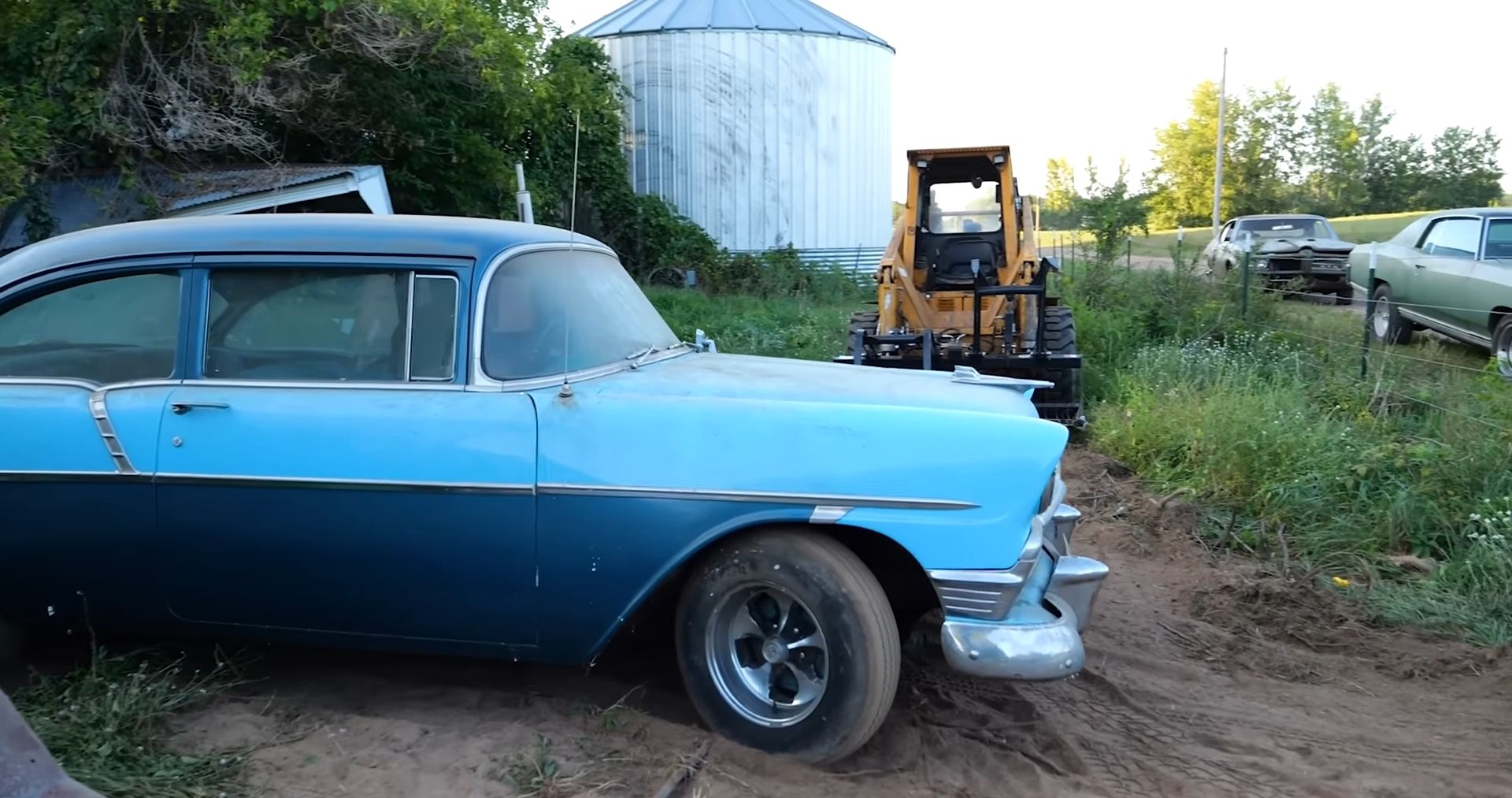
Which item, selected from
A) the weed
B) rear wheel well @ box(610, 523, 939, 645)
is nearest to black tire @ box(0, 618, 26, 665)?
the weed

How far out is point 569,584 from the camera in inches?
145

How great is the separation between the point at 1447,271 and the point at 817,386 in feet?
32.4

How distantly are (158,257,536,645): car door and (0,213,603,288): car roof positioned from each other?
0.06m

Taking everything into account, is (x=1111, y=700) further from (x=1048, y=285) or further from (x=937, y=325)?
(x=1048, y=285)

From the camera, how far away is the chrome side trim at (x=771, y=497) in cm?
349

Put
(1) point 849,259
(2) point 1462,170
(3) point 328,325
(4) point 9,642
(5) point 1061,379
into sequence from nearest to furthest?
1. (3) point 328,325
2. (4) point 9,642
3. (5) point 1061,379
4. (1) point 849,259
5. (2) point 1462,170

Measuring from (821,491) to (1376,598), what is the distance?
11.3 feet

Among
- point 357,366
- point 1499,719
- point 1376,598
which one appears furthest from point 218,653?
point 1376,598

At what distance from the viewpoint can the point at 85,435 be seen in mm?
3859

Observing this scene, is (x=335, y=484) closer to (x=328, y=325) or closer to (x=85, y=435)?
(x=328, y=325)

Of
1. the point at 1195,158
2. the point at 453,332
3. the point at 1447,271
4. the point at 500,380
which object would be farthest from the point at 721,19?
the point at 1195,158

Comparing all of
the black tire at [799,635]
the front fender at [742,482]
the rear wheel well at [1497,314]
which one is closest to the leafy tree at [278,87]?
the front fender at [742,482]

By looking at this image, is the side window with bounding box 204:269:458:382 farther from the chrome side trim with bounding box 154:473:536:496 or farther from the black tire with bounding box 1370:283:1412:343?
the black tire with bounding box 1370:283:1412:343

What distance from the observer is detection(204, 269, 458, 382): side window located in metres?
3.85
